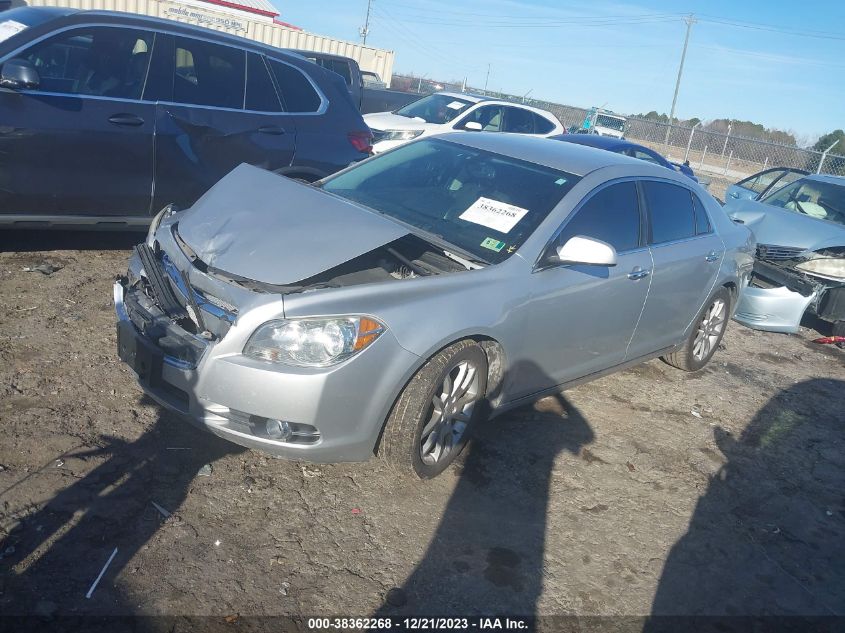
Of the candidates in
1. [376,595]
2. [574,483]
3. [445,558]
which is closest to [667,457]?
[574,483]

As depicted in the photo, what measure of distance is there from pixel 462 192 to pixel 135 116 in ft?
9.54

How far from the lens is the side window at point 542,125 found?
45.3 ft

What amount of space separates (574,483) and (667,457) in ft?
2.87

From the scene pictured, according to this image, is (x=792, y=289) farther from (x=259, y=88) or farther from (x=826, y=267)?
(x=259, y=88)

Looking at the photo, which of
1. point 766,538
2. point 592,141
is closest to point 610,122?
point 592,141

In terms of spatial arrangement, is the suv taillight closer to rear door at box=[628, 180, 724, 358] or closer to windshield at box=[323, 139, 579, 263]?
windshield at box=[323, 139, 579, 263]

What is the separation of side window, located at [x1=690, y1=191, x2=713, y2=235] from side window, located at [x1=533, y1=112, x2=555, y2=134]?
8.64 metres

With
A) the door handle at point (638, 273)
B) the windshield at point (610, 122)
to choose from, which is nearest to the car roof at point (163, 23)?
the door handle at point (638, 273)

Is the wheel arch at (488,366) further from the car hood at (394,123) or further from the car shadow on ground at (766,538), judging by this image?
the car hood at (394,123)

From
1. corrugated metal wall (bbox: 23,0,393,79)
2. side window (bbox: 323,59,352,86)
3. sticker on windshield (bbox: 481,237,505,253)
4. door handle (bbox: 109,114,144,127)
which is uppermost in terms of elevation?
corrugated metal wall (bbox: 23,0,393,79)

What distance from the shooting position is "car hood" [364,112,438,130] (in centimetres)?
1203

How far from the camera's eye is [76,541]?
2863 mm

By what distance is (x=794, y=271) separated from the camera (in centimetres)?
768

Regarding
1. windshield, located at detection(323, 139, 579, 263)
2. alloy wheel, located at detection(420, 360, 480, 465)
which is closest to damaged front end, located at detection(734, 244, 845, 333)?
windshield, located at detection(323, 139, 579, 263)
